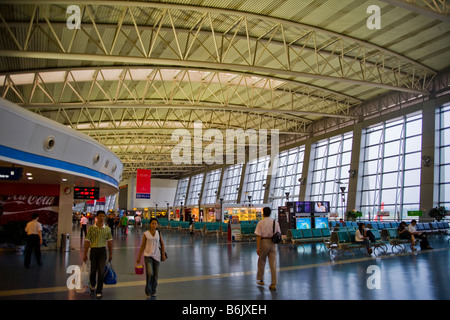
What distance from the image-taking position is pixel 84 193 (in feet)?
58.4

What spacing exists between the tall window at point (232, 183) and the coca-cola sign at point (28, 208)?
Result: 30.6 meters

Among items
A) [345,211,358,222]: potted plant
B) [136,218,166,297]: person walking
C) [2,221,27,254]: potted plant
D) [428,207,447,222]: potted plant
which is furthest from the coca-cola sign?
[428,207,447,222]: potted plant

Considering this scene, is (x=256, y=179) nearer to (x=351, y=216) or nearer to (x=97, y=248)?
(x=351, y=216)

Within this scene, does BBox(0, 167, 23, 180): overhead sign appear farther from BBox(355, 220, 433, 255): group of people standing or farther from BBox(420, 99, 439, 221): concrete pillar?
BBox(420, 99, 439, 221): concrete pillar

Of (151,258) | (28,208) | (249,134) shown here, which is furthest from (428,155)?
(28,208)

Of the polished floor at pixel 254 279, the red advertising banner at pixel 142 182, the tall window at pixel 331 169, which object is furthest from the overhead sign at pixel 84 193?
the tall window at pixel 331 169

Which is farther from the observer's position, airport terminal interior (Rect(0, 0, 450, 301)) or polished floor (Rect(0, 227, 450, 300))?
airport terminal interior (Rect(0, 0, 450, 301))

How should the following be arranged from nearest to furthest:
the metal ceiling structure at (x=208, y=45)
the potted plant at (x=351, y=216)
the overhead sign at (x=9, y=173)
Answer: the overhead sign at (x=9, y=173)
the metal ceiling structure at (x=208, y=45)
the potted plant at (x=351, y=216)

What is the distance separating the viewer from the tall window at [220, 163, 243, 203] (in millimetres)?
46688

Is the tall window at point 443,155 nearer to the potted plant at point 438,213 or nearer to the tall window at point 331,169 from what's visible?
the potted plant at point 438,213

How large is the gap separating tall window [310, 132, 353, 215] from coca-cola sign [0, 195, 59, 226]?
21519mm

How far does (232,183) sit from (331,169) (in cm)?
1846

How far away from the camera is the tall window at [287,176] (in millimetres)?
35719

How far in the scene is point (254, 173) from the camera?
4325 cm
